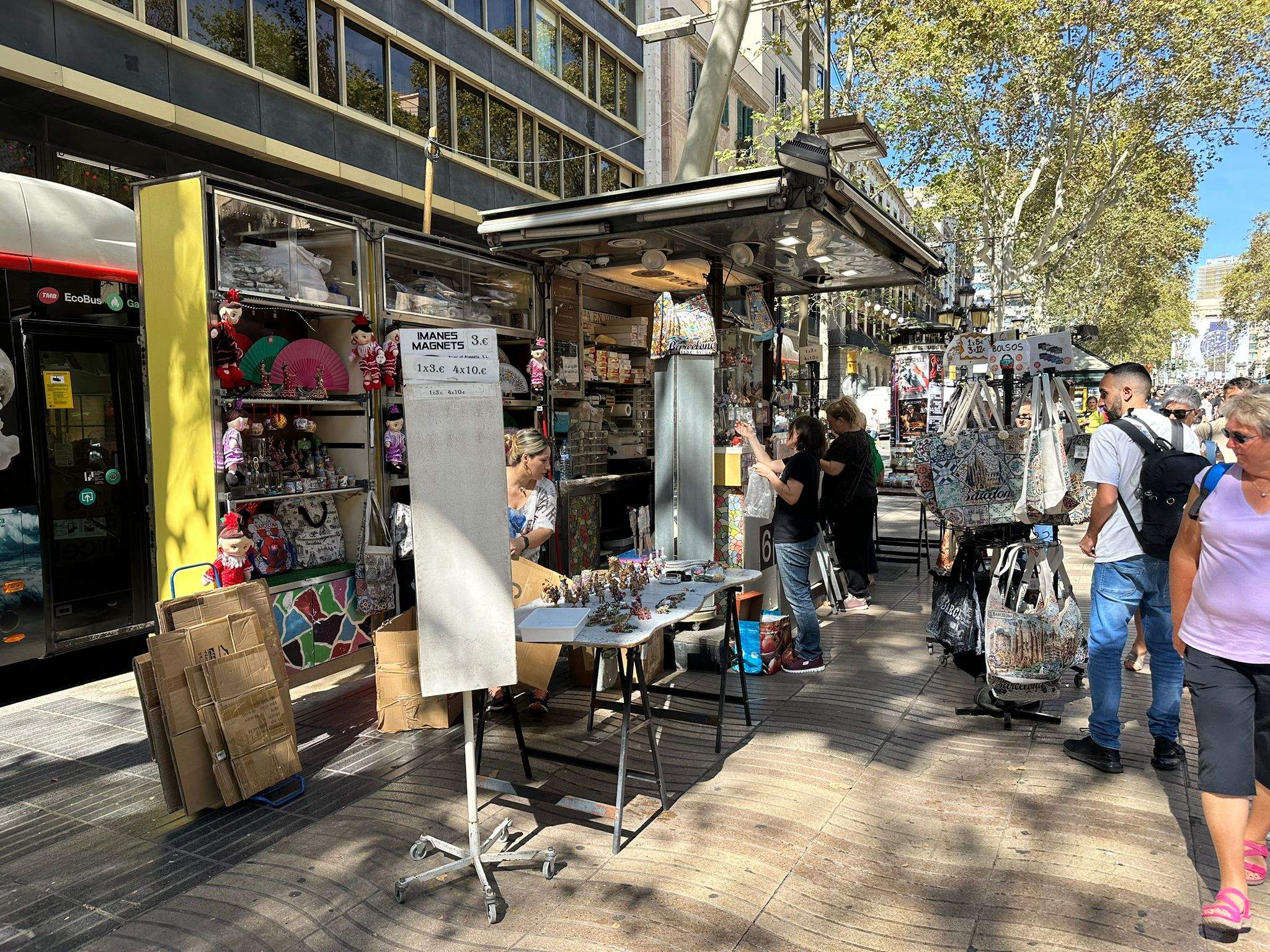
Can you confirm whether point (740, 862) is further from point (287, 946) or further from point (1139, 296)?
point (1139, 296)

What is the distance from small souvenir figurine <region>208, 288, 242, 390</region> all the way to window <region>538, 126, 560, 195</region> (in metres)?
12.6

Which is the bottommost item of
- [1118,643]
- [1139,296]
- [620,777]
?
[620,777]

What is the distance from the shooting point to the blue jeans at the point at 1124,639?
4.18 meters

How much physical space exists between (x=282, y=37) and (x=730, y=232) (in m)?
8.11

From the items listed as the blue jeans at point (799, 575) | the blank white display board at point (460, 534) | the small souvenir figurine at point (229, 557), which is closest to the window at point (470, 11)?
the small souvenir figurine at point (229, 557)

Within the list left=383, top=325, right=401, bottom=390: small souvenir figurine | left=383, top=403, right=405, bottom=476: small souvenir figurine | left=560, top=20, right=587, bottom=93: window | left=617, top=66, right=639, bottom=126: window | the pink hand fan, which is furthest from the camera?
left=617, top=66, right=639, bottom=126: window

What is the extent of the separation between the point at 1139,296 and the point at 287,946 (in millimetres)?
43087

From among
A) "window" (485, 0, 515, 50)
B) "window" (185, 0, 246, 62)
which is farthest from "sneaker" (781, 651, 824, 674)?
"window" (485, 0, 515, 50)

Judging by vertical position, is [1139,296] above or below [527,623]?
above

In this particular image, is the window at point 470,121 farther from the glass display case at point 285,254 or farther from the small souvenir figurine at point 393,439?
the small souvenir figurine at point 393,439

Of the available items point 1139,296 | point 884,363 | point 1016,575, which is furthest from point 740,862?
point 884,363

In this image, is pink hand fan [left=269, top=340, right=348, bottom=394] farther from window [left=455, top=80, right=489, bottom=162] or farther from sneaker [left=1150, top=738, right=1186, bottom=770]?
window [left=455, top=80, right=489, bottom=162]

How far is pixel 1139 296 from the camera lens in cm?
3741

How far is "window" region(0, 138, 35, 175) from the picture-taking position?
7594 millimetres
